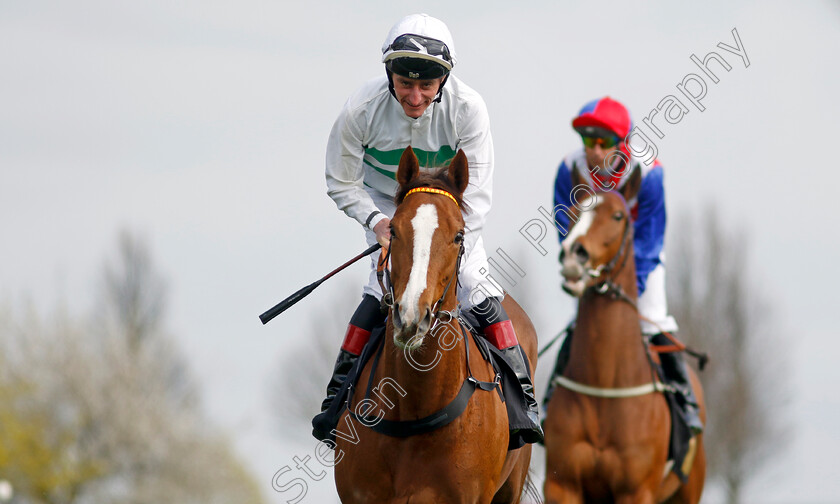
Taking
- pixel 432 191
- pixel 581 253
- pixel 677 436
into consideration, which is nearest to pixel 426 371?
pixel 432 191

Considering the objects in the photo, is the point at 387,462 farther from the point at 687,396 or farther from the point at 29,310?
the point at 29,310

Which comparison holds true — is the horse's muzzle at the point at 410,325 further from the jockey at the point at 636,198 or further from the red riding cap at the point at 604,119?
the red riding cap at the point at 604,119

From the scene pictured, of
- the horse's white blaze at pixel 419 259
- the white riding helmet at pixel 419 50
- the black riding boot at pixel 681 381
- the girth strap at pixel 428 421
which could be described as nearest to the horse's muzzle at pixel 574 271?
the black riding boot at pixel 681 381

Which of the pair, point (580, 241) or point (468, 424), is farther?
point (580, 241)

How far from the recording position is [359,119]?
6395 millimetres

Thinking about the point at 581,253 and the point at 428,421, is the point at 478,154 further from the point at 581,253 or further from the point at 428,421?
the point at 581,253

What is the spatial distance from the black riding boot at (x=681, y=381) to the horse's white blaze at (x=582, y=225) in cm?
157

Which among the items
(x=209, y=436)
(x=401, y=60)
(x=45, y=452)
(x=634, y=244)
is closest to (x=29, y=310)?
(x=45, y=452)

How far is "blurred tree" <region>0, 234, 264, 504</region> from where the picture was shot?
30.8m

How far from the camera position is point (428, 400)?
5.45m

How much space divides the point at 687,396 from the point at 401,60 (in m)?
4.62

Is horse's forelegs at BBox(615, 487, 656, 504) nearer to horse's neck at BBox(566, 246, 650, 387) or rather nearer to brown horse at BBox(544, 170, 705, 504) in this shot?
brown horse at BBox(544, 170, 705, 504)

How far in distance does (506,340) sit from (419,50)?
1.75 metres

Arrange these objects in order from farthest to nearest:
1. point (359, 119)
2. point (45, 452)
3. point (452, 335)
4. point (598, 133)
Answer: point (45, 452) < point (598, 133) < point (359, 119) < point (452, 335)
